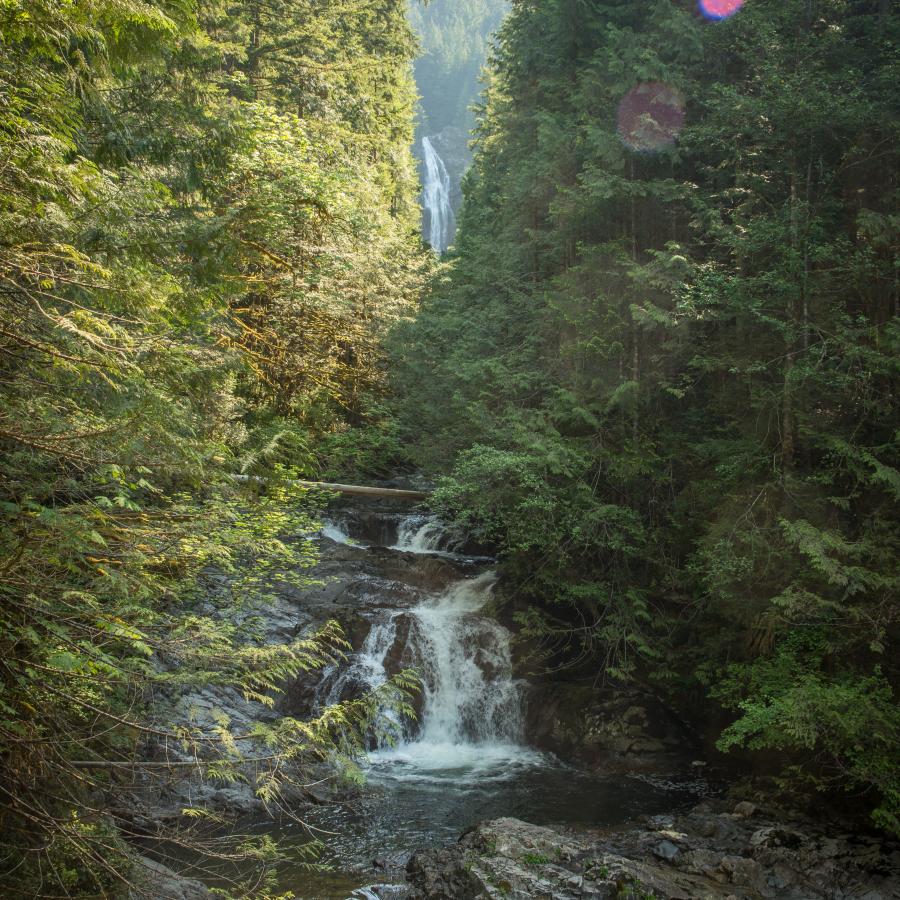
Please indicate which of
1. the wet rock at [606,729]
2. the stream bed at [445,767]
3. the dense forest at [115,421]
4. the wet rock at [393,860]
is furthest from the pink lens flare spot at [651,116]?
the wet rock at [393,860]

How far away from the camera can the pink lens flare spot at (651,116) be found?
40.9ft

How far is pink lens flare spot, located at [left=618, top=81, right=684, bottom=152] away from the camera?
12.5 metres

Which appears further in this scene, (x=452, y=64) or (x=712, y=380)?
(x=452, y=64)

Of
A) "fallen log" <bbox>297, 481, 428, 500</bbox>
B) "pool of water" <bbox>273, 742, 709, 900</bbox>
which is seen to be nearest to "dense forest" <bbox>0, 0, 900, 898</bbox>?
"pool of water" <bbox>273, 742, 709, 900</bbox>

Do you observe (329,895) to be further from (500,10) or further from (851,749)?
(500,10)

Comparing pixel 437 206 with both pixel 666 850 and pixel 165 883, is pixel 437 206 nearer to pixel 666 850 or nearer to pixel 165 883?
pixel 666 850

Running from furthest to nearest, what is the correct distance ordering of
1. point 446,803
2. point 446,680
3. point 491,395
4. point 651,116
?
point 491,395 < point 651,116 < point 446,680 < point 446,803

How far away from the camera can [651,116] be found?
12672 mm

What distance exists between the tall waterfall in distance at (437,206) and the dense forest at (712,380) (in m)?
37.2

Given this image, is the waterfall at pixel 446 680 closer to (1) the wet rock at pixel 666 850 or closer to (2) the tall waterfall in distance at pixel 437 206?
(1) the wet rock at pixel 666 850

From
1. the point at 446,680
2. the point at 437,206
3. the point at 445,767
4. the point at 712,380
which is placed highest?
the point at 437,206

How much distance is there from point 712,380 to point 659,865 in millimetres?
7850

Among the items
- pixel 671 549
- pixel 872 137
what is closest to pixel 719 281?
pixel 872 137

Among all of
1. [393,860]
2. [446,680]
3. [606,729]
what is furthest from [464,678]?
[393,860]
